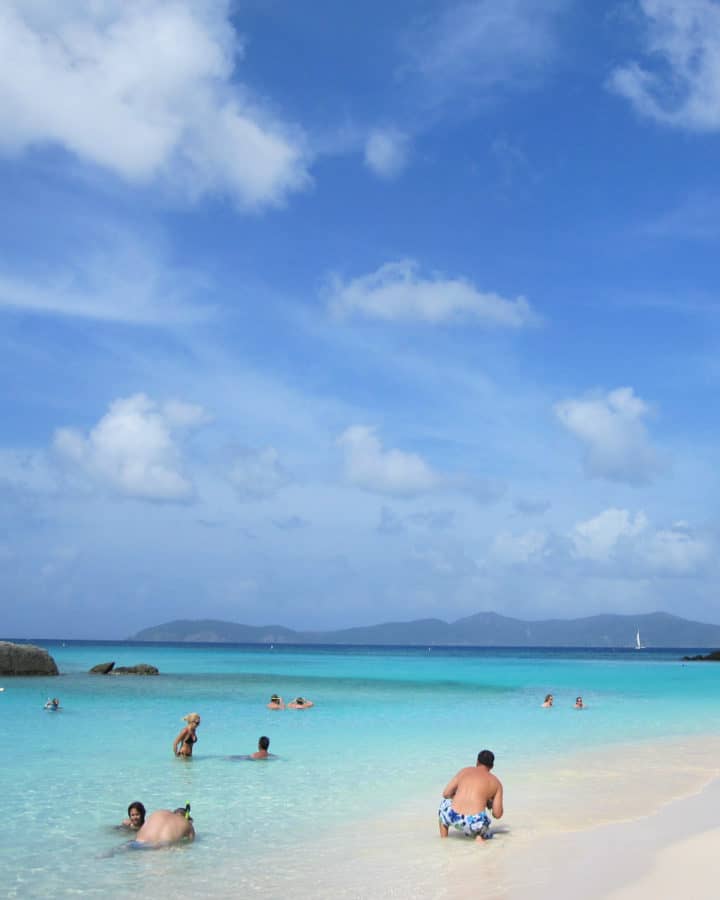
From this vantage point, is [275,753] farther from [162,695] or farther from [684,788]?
[162,695]

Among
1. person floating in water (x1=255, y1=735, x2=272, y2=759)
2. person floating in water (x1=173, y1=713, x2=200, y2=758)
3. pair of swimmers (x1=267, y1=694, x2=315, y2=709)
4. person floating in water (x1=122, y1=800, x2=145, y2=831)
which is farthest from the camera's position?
pair of swimmers (x1=267, y1=694, x2=315, y2=709)

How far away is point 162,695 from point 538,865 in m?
30.0

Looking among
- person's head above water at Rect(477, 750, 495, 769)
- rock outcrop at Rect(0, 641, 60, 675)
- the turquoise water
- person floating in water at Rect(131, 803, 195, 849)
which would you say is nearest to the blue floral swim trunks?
person's head above water at Rect(477, 750, 495, 769)

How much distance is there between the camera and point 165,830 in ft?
38.8

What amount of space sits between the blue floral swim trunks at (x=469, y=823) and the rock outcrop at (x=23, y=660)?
39.6 metres

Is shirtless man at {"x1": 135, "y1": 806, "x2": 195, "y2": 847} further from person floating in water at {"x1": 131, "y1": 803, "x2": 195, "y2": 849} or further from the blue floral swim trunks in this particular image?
the blue floral swim trunks

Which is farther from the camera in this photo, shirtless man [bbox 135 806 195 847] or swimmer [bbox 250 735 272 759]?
swimmer [bbox 250 735 272 759]

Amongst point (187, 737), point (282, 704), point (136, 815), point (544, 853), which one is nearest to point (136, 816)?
point (136, 815)

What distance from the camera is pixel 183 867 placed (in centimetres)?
1085

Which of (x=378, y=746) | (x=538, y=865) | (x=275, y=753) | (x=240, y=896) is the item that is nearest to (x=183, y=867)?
(x=240, y=896)

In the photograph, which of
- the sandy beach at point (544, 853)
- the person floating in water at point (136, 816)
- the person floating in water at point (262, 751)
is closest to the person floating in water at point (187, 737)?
the person floating in water at point (262, 751)

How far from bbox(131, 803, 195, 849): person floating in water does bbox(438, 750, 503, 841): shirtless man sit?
360cm

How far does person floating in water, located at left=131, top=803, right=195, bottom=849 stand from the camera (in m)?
11.7

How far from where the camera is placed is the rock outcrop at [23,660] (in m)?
46.1
